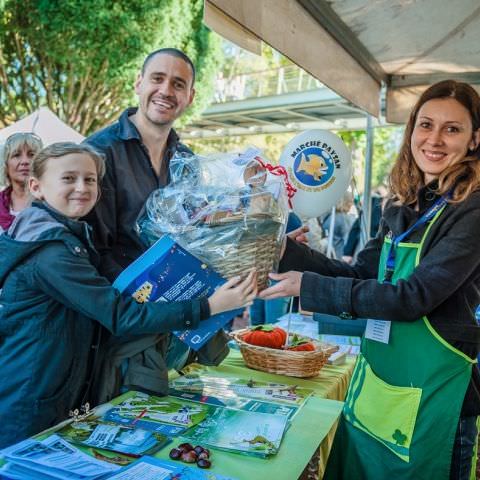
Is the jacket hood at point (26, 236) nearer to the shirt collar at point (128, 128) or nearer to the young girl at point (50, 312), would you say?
the young girl at point (50, 312)

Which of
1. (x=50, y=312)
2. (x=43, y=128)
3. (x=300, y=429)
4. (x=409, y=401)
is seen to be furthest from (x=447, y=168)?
(x=43, y=128)

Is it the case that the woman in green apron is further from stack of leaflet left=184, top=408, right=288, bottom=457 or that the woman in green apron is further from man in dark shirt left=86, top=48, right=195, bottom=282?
man in dark shirt left=86, top=48, right=195, bottom=282

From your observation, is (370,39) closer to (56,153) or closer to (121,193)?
(121,193)

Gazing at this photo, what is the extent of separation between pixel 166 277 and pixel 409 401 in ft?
2.55

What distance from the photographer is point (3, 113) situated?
10555 mm

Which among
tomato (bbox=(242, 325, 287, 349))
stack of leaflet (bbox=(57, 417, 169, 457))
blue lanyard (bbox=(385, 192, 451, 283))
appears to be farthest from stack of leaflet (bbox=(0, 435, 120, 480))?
tomato (bbox=(242, 325, 287, 349))

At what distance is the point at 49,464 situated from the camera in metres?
1.18

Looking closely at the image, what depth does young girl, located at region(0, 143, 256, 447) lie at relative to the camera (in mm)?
1446

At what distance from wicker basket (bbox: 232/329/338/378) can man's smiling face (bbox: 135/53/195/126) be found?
3.30ft

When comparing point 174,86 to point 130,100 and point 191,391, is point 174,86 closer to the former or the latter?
point 191,391

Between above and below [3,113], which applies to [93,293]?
below

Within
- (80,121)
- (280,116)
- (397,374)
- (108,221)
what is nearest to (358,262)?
(397,374)

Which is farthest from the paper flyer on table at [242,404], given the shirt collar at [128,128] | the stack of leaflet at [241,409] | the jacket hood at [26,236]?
the shirt collar at [128,128]

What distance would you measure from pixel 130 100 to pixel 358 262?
9.24 meters
